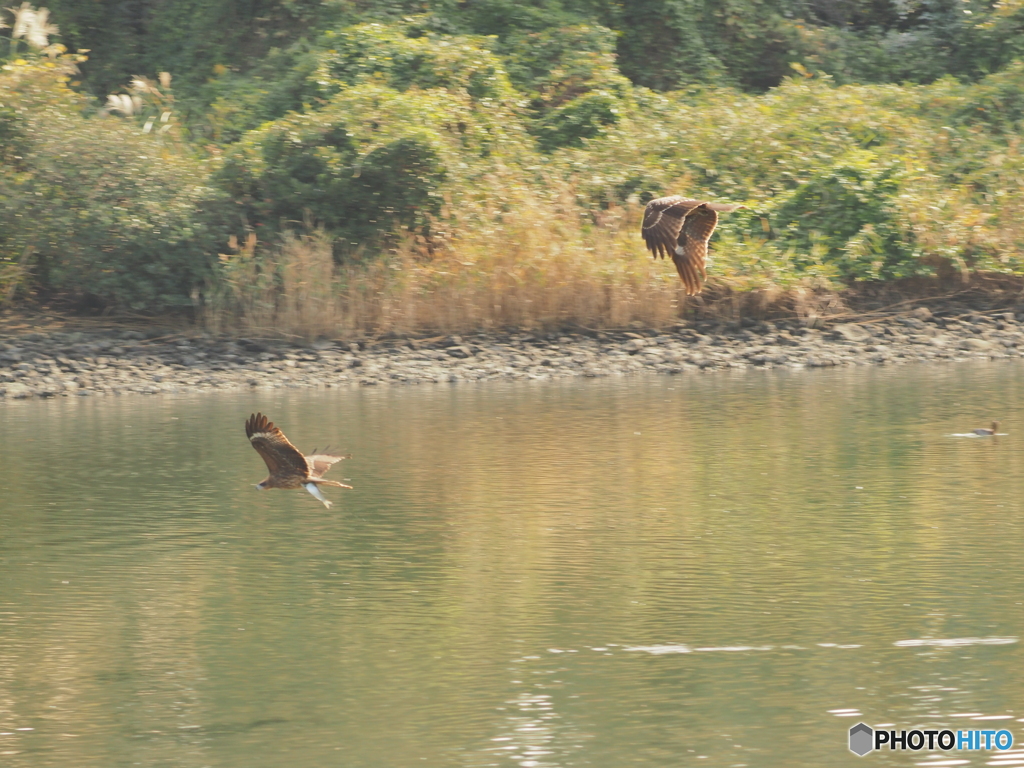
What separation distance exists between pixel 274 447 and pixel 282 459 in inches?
9.6

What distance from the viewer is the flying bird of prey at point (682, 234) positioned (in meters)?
8.29

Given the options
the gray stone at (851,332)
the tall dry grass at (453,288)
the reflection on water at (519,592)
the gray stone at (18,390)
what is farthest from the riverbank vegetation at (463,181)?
the reflection on water at (519,592)

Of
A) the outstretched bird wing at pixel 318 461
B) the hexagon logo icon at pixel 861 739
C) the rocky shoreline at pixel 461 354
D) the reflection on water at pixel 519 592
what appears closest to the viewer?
the hexagon logo icon at pixel 861 739

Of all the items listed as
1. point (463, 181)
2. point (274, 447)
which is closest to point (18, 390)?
point (463, 181)

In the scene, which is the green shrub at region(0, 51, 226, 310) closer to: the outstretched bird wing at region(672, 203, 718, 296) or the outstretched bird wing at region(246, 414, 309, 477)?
the outstretched bird wing at region(246, 414, 309, 477)

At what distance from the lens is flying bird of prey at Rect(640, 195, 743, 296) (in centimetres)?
829

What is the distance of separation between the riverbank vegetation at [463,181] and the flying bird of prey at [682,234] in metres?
11.8

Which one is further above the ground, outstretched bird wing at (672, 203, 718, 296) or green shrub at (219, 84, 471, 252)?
green shrub at (219, 84, 471, 252)

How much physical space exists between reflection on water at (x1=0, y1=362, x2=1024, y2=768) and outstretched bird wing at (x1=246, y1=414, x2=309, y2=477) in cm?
68

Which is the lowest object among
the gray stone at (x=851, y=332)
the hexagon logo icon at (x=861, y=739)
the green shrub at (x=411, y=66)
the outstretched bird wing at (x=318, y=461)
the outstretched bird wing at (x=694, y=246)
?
the hexagon logo icon at (x=861, y=739)

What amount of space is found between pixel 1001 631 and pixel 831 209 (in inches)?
575

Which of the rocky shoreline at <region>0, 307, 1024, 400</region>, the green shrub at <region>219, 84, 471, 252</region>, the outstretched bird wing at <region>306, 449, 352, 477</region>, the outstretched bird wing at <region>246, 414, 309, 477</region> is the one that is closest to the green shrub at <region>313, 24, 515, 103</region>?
the green shrub at <region>219, 84, 471, 252</region>

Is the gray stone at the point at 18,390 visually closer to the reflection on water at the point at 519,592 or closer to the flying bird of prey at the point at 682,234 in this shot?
the reflection on water at the point at 519,592

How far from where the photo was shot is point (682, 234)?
8.46 meters
